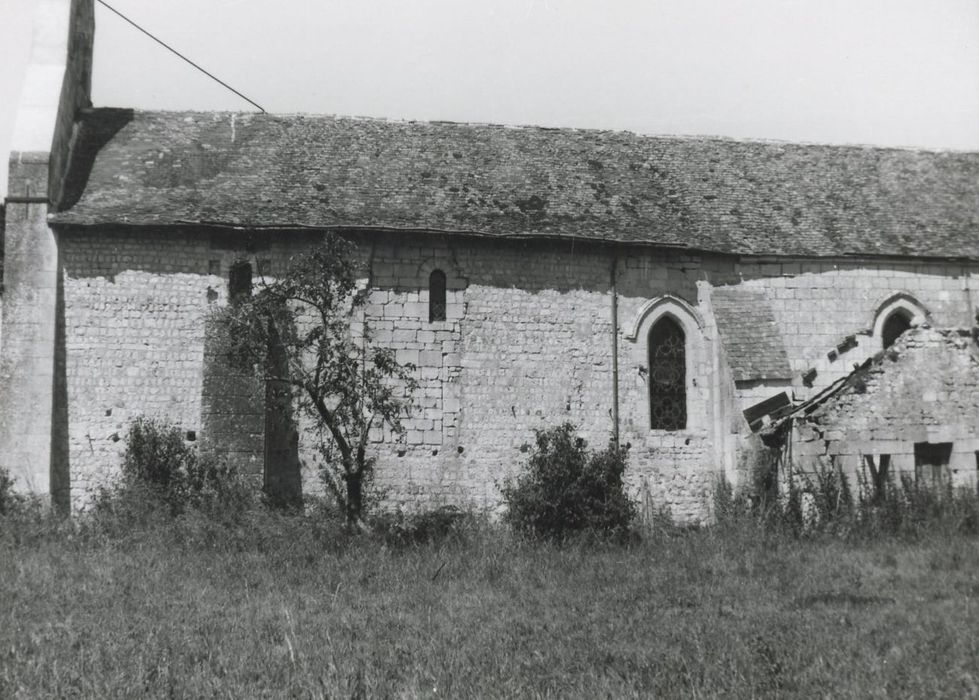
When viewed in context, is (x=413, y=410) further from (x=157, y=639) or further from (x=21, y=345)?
(x=157, y=639)

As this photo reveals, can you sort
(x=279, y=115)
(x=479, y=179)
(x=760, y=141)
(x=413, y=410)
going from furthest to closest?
(x=760, y=141) < (x=279, y=115) < (x=479, y=179) < (x=413, y=410)

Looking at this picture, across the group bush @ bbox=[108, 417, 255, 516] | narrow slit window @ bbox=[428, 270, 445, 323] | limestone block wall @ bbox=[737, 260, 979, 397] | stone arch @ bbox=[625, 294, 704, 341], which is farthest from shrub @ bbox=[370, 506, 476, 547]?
limestone block wall @ bbox=[737, 260, 979, 397]

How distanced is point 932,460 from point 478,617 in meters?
8.92

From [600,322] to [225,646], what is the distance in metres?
10.3

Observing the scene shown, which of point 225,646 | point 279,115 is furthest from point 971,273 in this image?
point 225,646

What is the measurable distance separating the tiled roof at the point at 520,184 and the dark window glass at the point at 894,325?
1.29m

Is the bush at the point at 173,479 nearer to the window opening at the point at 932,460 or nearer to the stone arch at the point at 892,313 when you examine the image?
the window opening at the point at 932,460

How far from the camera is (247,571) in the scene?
35.1 ft

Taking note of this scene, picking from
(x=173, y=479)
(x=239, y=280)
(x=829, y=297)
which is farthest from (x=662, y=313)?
(x=173, y=479)

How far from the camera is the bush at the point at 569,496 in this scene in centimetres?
1349

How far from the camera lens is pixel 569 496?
44.4 ft

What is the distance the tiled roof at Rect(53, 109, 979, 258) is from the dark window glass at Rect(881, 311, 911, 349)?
1.29 m

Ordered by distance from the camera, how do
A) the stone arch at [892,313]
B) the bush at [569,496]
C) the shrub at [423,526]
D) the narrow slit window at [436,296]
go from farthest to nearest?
the stone arch at [892,313]
the narrow slit window at [436,296]
the bush at [569,496]
the shrub at [423,526]

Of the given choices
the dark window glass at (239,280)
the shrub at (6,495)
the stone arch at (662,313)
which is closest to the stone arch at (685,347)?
the stone arch at (662,313)
